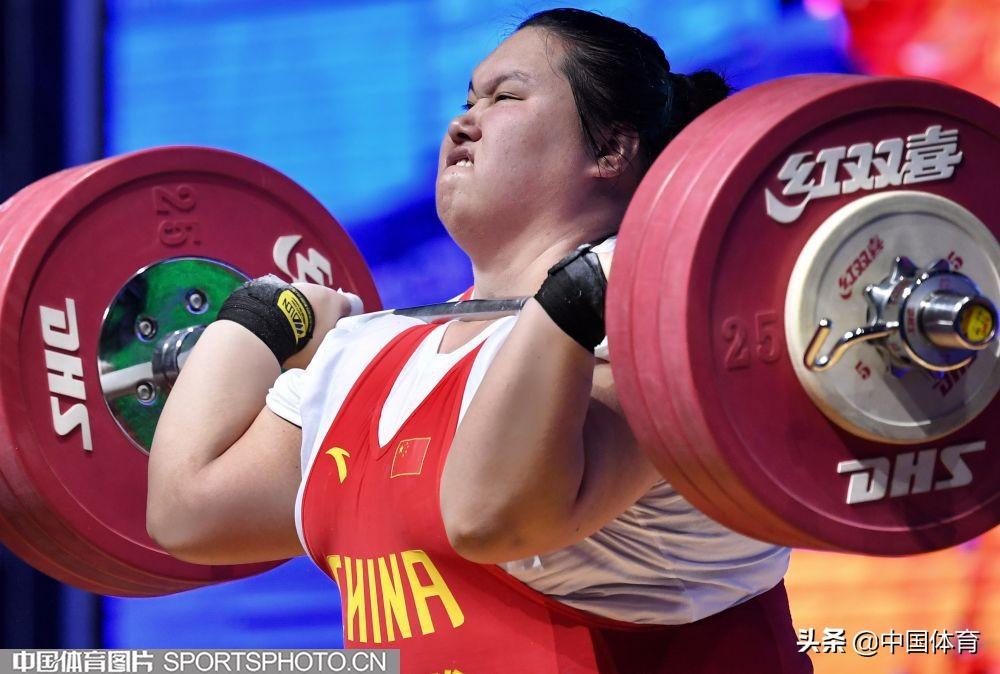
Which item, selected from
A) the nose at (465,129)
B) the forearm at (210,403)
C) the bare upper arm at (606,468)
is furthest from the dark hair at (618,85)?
the forearm at (210,403)

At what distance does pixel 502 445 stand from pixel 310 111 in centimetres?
172

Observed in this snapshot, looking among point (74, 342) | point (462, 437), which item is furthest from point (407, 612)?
point (74, 342)

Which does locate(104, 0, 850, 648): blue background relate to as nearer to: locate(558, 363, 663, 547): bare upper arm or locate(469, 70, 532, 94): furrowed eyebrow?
locate(469, 70, 532, 94): furrowed eyebrow

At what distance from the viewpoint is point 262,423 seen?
1.63 metres

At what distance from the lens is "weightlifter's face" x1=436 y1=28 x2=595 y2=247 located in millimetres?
1509

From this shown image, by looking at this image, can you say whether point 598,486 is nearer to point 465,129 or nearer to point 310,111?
point 465,129

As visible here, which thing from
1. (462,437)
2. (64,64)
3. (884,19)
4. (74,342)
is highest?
(64,64)

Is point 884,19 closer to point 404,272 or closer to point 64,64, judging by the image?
point 404,272

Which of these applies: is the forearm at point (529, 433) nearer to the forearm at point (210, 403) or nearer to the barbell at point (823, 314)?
the barbell at point (823, 314)

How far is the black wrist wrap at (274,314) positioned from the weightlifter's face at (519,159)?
275 mm

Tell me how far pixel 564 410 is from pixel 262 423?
589 millimetres

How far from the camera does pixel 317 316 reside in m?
1.75

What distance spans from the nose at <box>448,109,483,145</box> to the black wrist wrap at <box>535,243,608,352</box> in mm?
438

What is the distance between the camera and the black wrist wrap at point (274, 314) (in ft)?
5.52
